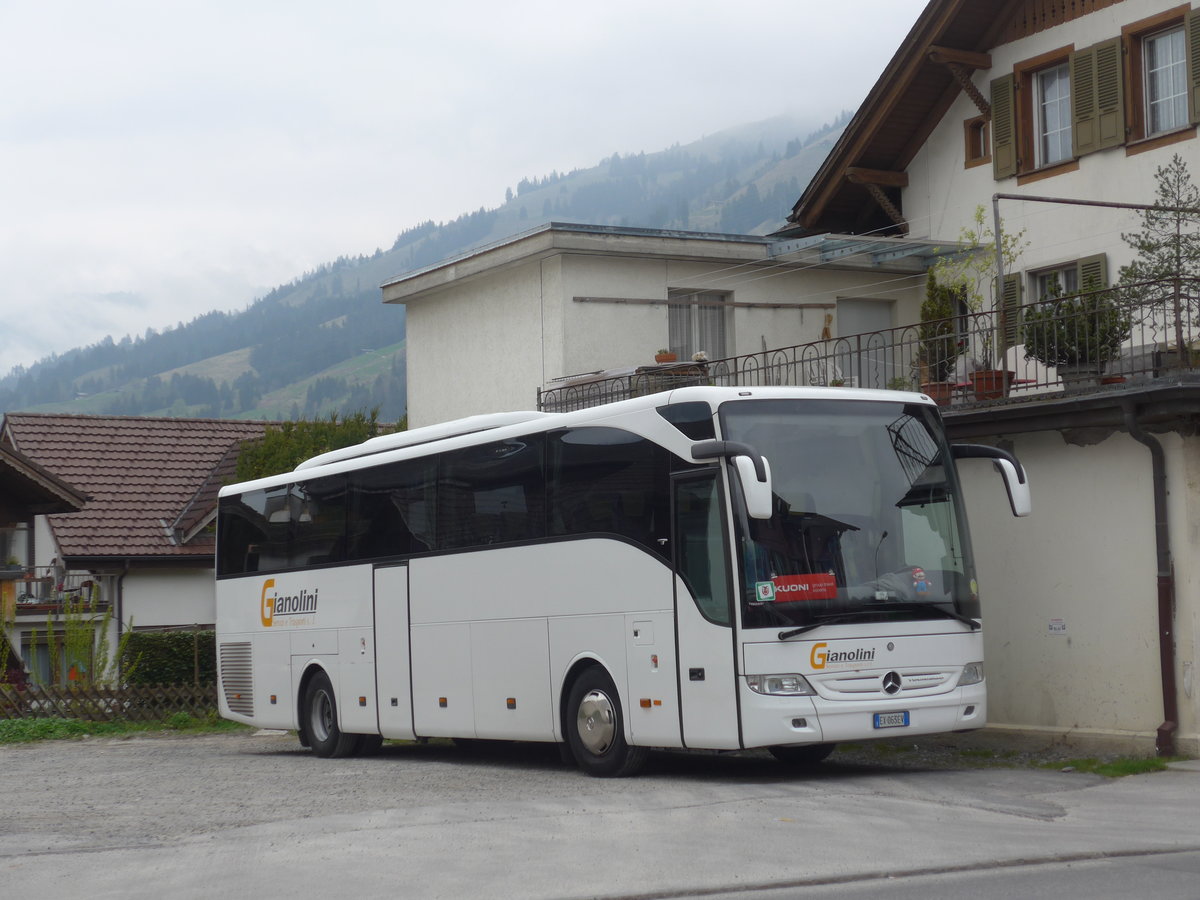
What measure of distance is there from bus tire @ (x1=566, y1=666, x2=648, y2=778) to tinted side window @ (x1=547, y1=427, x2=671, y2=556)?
145cm

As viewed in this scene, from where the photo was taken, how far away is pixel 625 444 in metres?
15.0

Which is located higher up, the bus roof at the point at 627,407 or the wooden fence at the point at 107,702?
the bus roof at the point at 627,407

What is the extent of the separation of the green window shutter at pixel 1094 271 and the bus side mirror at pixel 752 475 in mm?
11532

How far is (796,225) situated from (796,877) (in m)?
21.3

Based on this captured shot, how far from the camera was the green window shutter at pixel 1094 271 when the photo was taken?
23484 millimetres

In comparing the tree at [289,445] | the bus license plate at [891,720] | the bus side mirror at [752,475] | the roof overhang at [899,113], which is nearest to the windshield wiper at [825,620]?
the bus license plate at [891,720]

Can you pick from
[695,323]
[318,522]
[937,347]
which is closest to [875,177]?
[695,323]

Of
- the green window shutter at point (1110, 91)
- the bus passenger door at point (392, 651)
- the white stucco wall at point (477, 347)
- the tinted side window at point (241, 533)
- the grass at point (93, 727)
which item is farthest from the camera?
the white stucco wall at point (477, 347)

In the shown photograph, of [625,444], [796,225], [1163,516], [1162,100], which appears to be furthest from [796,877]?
[796,225]

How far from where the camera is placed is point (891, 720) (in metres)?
14.0

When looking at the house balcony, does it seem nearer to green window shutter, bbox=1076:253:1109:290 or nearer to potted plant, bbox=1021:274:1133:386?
green window shutter, bbox=1076:253:1109:290

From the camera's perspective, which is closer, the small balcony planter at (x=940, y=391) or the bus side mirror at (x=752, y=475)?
the bus side mirror at (x=752, y=475)

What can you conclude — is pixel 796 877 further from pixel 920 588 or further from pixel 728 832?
pixel 920 588

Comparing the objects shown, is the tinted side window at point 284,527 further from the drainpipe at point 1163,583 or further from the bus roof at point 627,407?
the drainpipe at point 1163,583
